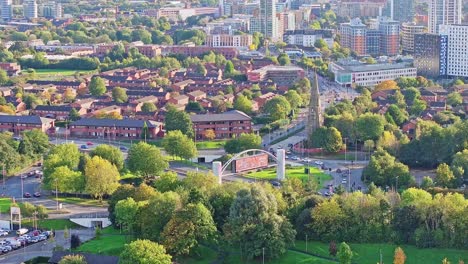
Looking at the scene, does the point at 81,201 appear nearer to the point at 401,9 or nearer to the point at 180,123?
the point at 180,123

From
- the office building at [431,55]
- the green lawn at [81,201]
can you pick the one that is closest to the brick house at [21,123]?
the green lawn at [81,201]

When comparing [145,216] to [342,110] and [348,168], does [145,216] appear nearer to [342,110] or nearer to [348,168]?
[348,168]

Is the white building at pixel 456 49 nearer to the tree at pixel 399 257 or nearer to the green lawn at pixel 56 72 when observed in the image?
the green lawn at pixel 56 72

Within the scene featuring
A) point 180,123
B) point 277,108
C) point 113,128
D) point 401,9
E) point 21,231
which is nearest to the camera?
point 21,231

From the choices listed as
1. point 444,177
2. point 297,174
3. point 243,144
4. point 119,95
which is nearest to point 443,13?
point 119,95

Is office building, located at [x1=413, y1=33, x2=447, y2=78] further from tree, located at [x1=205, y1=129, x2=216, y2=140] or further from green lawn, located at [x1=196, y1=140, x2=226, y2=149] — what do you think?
green lawn, located at [x1=196, y1=140, x2=226, y2=149]
